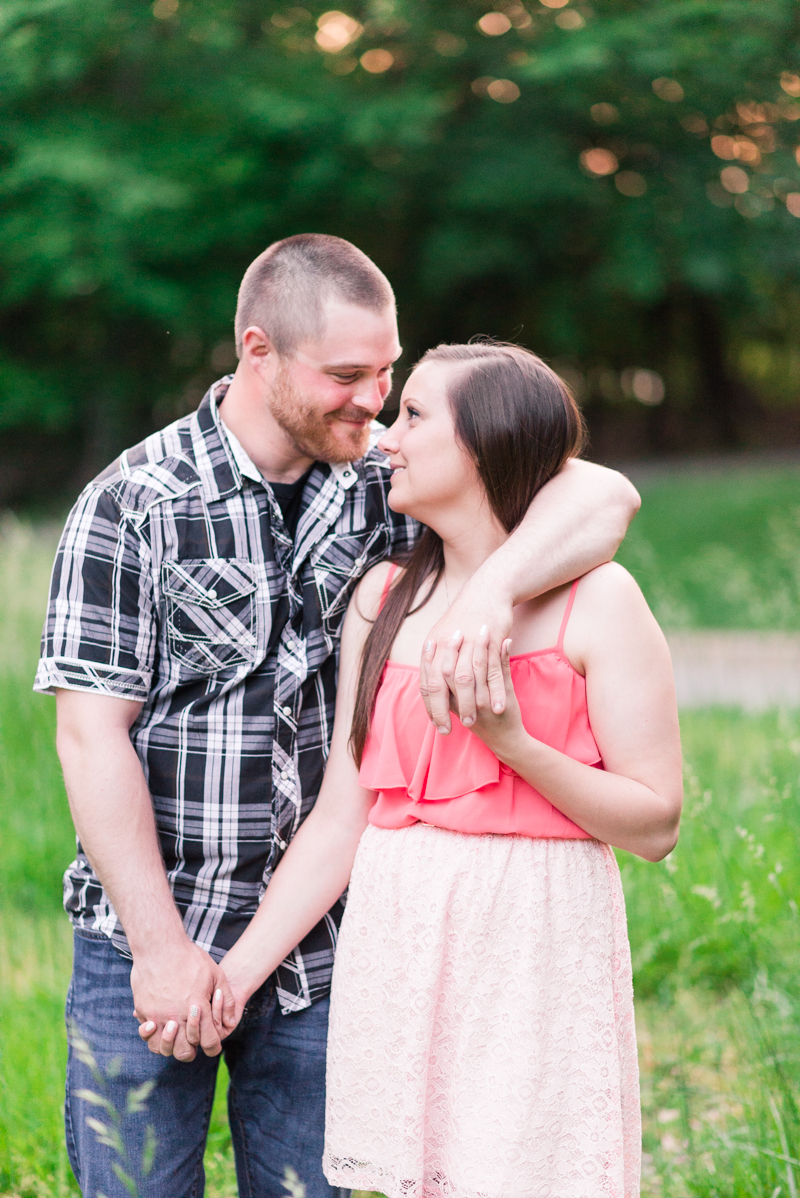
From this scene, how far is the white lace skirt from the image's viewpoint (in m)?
1.74

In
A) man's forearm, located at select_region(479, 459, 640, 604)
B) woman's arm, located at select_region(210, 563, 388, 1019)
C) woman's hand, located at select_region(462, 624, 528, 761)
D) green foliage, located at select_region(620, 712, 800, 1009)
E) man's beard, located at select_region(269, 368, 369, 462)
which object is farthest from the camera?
green foliage, located at select_region(620, 712, 800, 1009)

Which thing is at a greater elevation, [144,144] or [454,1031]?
[144,144]

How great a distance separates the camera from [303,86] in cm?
1361

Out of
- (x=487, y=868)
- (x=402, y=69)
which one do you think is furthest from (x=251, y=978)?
(x=402, y=69)

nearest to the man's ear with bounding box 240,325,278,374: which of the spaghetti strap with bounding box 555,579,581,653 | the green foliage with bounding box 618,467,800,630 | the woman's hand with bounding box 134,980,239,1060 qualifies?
the spaghetti strap with bounding box 555,579,581,653

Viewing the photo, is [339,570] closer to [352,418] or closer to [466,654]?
[352,418]

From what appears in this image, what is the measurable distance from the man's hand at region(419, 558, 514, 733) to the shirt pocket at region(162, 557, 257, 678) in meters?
0.46

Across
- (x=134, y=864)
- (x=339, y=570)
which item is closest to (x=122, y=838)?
(x=134, y=864)

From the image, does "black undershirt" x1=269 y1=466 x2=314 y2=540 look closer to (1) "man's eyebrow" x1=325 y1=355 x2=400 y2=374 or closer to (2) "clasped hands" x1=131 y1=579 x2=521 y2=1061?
(1) "man's eyebrow" x1=325 y1=355 x2=400 y2=374

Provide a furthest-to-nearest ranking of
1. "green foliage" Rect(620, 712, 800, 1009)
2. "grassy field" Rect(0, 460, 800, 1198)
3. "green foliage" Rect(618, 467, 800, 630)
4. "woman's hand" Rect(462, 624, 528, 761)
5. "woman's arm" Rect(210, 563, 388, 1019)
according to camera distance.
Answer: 1. "green foliage" Rect(618, 467, 800, 630)
2. "green foliage" Rect(620, 712, 800, 1009)
3. "grassy field" Rect(0, 460, 800, 1198)
4. "woman's arm" Rect(210, 563, 388, 1019)
5. "woman's hand" Rect(462, 624, 528, 761)

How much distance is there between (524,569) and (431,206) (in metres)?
14.5

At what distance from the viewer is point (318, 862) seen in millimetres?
2043

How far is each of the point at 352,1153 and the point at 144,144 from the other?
1382cm

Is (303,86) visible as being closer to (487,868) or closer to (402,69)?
(402,69)
